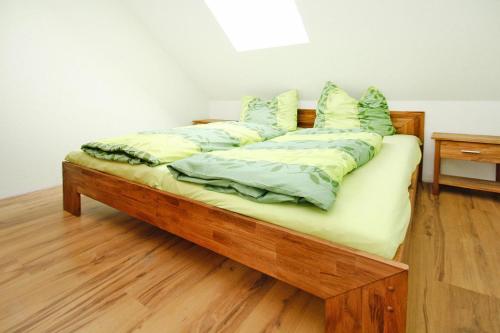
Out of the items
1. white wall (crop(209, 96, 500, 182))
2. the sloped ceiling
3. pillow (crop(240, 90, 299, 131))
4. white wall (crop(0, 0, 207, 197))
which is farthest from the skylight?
white wall (crop(209, 96, 500, 182))

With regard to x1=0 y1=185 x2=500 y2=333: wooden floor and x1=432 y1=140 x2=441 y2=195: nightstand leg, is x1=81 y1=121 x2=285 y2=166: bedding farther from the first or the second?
x1=432 y1=140 x2=441 y2=195: nightstand leg

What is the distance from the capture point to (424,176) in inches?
103

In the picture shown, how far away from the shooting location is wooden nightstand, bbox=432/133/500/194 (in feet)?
6.57

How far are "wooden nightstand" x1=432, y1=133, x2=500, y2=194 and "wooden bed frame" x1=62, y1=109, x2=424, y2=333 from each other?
1.60m

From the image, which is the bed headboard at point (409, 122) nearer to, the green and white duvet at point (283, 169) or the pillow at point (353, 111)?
the pillow at point (353, 111)

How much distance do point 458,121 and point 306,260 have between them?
221 cm

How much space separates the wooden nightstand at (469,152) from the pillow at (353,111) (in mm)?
422

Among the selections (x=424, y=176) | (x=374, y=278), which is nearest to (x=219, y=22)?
(x=424, y=176)

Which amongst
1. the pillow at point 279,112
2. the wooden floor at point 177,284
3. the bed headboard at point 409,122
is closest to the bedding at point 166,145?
the wooden floor at point 177,284

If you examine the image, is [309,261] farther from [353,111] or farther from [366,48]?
[366,48]

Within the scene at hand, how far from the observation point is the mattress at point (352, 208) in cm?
86

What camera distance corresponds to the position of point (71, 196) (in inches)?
77.4

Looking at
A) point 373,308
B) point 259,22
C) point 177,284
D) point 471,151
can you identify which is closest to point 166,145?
point 177,284

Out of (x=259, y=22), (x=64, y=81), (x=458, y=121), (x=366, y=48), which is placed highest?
(x=259, y=22)
